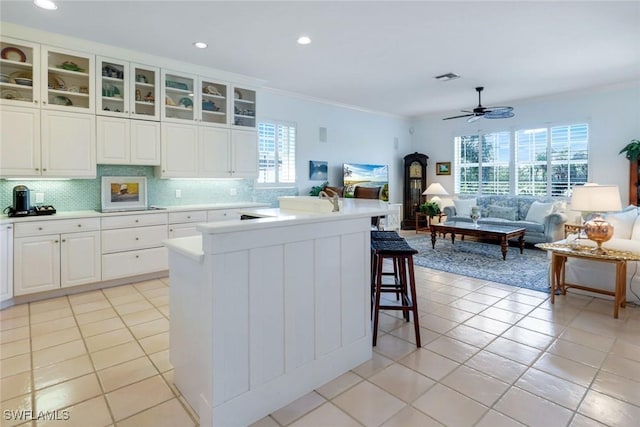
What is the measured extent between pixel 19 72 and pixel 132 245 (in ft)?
7.03

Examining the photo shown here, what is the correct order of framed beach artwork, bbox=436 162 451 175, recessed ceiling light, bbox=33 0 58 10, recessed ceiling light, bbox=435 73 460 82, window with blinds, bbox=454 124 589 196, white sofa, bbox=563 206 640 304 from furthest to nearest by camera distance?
framed beach artwork, bbox=436 162 451 175, window with blinds, bbox=454 124 589 196, recessed ceiling light, bbox=435 73 460 82, white sofa, bbox=563 206 640 304, recessed ceiling light, bbox=33 0 58 10

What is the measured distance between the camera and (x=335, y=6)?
10.3ft

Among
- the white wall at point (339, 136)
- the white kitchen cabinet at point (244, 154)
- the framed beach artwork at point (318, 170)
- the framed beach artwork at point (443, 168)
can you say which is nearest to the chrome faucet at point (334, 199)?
the white kitchen cabinet at point (244, 154)

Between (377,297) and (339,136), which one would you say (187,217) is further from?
(339,136)

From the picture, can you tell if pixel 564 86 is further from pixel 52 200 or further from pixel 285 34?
pixel 52 200

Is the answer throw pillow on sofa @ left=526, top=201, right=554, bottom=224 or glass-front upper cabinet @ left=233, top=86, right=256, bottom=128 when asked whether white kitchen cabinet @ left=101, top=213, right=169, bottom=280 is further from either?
throw pillow on sofa @ left=526, top=201, right=554, bottom=224

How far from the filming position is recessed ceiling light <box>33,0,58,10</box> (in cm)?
302

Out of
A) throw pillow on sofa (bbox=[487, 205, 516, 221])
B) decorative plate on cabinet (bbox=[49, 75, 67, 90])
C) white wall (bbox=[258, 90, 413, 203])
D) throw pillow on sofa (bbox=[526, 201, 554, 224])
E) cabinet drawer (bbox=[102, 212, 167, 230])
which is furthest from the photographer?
throw pillow on sofa (bbox=[487, 205, 516, 221])

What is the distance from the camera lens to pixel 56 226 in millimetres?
3666

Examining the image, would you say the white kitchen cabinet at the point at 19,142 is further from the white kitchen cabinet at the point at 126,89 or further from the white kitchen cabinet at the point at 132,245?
the white kitchen cabinet at the point at 132,245

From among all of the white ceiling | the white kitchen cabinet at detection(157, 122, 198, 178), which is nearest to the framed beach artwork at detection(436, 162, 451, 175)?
the white ceiling

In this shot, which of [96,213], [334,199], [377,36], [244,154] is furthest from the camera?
[244,154]

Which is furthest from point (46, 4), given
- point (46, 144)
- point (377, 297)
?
point (377, 297)

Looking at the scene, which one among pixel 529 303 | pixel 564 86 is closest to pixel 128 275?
pixel 529 303
